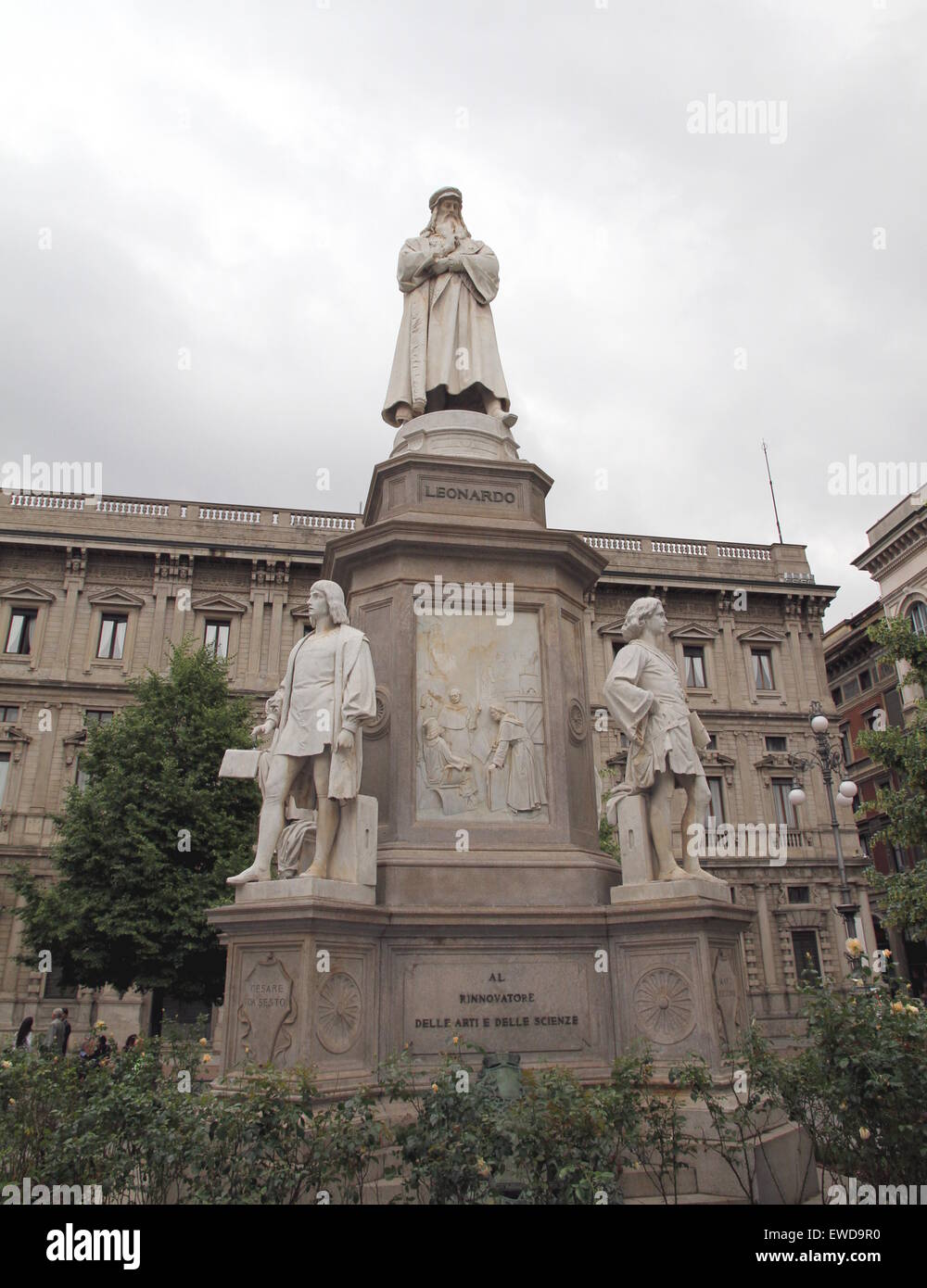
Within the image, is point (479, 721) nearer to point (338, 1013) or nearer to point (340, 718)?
point (340, 718)

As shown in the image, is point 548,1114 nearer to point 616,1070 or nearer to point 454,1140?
point 454,1140

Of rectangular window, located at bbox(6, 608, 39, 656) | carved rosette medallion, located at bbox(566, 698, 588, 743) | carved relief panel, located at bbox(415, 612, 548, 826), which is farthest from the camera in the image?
rectangular window, located at bbox(6, 608, 39, 656)

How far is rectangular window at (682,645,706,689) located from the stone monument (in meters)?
30.9

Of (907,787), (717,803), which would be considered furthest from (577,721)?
(717,803)

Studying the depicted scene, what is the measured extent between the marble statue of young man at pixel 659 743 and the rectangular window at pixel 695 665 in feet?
106

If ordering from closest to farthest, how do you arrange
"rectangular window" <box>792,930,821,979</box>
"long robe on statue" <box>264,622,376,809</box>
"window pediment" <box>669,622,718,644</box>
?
"long robe on statue" <box>264,622,376,809</box>, "rectangular window" <box>792,930,821,979</box>, "window pediment" <box>669,622,718,644</box>

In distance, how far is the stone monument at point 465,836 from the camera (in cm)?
686

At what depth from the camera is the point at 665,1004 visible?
283 inches

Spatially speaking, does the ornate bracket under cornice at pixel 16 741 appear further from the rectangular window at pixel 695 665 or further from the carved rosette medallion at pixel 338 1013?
the carved rosette medallion at pixel 338 1013

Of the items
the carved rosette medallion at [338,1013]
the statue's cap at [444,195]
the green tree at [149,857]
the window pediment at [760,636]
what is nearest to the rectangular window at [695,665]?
the window pediment at [760,636]

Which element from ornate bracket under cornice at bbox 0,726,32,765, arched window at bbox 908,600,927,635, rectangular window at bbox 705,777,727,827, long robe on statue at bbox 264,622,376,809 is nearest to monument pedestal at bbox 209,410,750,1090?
long robe on statue at bbox 264,622,376,809

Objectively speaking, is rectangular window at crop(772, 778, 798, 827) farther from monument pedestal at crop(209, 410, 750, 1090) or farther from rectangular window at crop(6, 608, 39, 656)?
monument pedestal at crop(209, 410, 750, 1090)

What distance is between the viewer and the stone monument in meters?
6.86
